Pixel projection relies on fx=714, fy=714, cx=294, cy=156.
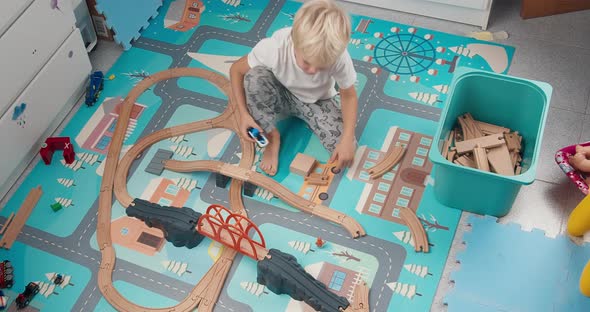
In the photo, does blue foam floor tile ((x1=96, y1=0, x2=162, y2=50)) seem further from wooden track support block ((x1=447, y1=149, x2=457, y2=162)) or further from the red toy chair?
the red toy chair

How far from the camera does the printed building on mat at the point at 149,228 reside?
1.84 metres

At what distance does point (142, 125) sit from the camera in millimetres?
2100

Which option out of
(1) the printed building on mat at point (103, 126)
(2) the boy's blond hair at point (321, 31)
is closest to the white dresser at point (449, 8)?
(2) the boy's blond hair at point (321, 31)

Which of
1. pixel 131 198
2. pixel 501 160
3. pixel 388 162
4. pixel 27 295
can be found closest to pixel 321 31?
pixel 388 162

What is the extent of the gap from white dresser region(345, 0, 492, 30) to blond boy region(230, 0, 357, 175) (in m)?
0.49

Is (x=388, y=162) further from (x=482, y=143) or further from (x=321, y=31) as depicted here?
(x=321, y=31)

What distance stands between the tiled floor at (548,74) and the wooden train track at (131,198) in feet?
0.85

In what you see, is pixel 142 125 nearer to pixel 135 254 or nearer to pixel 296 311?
pixel 135 254

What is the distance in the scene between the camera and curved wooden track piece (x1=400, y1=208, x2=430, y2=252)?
1.79 meters

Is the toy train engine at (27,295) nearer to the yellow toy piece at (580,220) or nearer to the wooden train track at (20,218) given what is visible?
the wooden train track at (20,218)

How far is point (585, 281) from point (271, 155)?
0.85m

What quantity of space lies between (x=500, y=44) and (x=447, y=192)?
25.7 inches

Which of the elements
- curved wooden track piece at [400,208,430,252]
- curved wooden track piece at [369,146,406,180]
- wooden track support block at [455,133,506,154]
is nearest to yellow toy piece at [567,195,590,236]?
wooden track support block at [455,133,506,154]

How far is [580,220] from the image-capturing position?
1735mm
